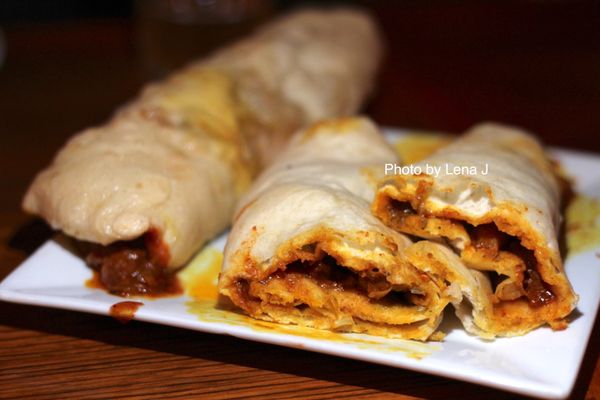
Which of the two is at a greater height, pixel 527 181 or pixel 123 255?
pixel 527 181

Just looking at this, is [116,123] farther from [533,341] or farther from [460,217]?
[533,341]

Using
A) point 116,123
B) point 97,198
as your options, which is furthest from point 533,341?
point 116,123

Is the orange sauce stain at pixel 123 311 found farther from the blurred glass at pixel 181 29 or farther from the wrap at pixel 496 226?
the blurred glass at pixel 181 29

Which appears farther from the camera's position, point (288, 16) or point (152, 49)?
point (152, 49)

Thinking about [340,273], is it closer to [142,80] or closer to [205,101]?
[205,101]

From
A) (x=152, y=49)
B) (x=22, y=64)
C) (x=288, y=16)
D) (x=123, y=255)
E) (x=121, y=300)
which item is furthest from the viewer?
(x=22, y=64)

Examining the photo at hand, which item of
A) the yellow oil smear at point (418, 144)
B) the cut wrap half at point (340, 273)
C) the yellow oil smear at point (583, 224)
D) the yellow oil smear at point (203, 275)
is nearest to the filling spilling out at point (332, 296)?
the cut wrap half at point (340, 273)

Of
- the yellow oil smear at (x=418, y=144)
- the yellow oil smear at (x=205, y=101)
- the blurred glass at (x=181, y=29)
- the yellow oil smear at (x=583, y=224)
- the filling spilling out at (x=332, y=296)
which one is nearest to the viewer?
the filling spilling out at (x=332, y=296)

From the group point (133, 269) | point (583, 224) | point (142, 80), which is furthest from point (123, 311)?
point (142, 80)
